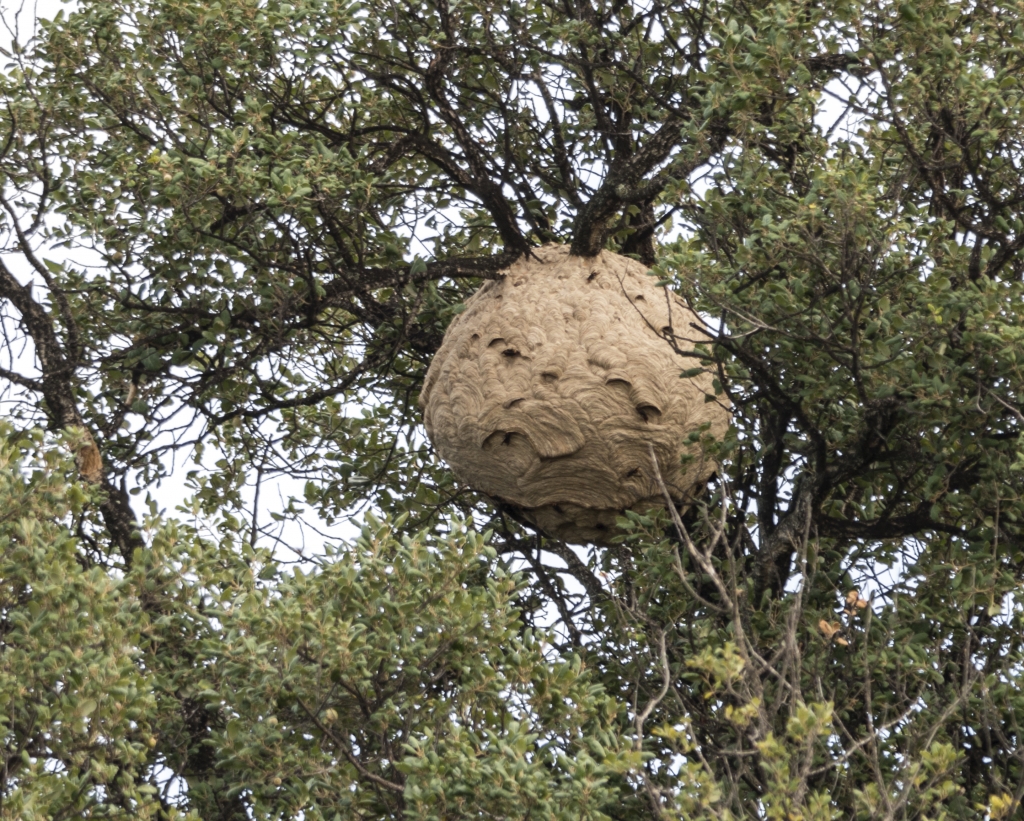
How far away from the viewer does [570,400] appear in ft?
26.5

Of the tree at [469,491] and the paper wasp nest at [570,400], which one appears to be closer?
the tree at [469,491]

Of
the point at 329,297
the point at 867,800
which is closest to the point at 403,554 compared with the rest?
the point at 867,800

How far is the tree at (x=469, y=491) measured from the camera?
614 cm

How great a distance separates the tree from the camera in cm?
614

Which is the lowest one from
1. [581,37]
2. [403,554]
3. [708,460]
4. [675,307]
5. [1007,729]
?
[1007,729]

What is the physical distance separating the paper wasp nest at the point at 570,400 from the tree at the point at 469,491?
0.23m

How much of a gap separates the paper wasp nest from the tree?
227 millimetres

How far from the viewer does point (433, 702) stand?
6500mm

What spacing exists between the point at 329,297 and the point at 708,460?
231cm

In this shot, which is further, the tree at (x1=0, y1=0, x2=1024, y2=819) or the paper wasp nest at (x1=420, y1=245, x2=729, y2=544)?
the paper wasp nest at (x1=420, y1=245, x2=729, y2=544)

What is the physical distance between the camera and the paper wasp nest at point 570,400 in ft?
26.6

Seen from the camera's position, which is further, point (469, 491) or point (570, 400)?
point (469, 491)

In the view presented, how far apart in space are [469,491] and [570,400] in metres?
2.57

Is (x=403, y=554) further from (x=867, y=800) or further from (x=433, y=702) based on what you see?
(x=867, y=800)
